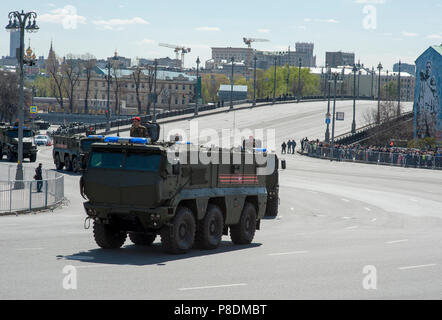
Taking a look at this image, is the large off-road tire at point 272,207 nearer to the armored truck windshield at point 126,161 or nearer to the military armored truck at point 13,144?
the armored truck windshield at point 126,161

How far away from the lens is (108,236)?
1812cm

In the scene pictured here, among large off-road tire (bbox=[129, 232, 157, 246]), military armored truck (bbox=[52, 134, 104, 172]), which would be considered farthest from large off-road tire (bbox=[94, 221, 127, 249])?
military armored truck (bbox=[52, 134, 104, 172])

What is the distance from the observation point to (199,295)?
41.1 ft

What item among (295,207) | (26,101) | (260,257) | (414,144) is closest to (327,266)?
(260,257)

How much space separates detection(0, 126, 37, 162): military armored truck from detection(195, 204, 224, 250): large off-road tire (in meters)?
41.3

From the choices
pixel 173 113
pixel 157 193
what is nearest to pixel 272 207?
pixel 157 193

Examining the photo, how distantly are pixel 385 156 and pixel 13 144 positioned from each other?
31578 mm

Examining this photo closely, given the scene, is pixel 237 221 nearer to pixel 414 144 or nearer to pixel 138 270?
pixel 138 270

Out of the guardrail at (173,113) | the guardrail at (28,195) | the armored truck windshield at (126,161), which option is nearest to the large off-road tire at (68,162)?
the guardrail at (28,195)

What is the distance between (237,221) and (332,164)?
48949 millimetres

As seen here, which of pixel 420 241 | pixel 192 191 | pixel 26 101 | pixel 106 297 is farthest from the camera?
pixel 26 101

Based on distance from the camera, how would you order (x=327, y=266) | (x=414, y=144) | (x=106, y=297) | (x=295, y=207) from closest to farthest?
(x=106, y=297) → (x=327, y=266) → (x=295, y=207) → (x=414, y=144)

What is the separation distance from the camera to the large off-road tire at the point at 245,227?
20.3 metres

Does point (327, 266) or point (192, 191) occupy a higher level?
point (192, 191)
